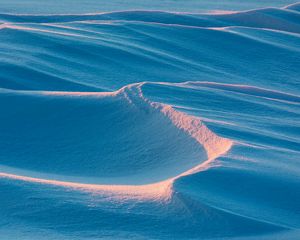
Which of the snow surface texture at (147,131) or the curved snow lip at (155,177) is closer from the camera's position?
the snow surface texture at (147,131)

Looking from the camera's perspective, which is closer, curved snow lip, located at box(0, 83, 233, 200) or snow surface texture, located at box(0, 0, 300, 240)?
snow surface texture, located at box(0, 0, 300, 240)

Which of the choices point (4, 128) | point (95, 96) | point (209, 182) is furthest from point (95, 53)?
point (209, 182)

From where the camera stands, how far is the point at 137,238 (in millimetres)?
2115

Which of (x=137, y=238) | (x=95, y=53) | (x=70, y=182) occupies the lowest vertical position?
(x=137, y=238)

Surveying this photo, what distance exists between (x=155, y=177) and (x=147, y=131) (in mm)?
445

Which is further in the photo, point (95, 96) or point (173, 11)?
point (173, 11)

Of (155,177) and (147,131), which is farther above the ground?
(147,131)

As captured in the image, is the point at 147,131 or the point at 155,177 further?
the point at 147,131

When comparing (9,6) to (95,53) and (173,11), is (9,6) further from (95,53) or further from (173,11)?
(95,53)

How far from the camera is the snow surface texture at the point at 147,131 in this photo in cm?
223

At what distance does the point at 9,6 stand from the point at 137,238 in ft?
15.0

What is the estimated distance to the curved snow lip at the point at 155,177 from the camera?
2426 millimetres

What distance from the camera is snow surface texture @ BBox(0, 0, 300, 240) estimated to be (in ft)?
7.33

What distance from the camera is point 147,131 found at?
306cm
